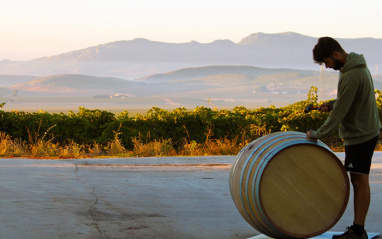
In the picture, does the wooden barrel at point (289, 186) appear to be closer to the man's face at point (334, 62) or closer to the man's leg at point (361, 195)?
the man's leg at point (361, 195)

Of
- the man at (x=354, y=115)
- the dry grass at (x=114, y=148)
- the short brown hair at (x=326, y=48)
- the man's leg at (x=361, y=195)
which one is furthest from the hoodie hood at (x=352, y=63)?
the dry grass at (x=114, y=148)

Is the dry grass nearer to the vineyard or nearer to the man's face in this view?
the vineyard

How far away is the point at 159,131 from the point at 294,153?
8.85 metres

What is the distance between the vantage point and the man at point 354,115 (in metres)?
5.30

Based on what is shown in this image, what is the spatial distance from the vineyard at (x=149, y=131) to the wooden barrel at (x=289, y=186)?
315 inches

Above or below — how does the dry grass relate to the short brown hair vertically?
below

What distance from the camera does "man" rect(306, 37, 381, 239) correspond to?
5305mm

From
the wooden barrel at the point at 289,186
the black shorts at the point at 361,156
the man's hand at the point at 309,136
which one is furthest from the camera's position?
the black shorts at the point at 361,156

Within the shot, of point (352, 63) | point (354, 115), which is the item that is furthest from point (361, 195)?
point (352, 63)

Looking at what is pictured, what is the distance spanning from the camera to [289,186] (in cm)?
516

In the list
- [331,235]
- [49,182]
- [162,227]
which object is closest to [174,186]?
[49,182]

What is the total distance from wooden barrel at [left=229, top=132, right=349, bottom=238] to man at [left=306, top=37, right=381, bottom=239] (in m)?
0.22

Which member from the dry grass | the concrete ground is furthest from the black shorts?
the dry grass

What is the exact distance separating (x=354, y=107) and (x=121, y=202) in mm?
3259
